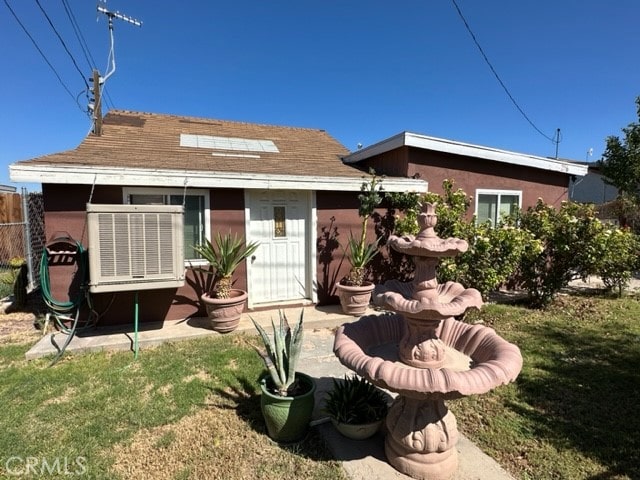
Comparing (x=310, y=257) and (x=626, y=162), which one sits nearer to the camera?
(x=310, y=257)

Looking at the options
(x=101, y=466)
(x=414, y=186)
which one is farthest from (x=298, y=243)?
(x=101, y=466)

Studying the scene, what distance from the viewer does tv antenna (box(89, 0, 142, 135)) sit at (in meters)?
6.89

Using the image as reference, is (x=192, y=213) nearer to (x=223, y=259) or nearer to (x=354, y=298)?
(x=223, y=259)

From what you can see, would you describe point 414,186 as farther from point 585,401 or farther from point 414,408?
point 414,408

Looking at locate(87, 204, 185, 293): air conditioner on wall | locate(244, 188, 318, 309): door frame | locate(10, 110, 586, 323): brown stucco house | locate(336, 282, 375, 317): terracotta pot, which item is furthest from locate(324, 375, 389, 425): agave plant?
locate(244, 188, 318, 309): door frame

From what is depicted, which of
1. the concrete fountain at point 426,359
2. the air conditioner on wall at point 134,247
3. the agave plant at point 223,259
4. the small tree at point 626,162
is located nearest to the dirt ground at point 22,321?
the air conditioner on wall at point 134,247

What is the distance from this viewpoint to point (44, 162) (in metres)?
4.65

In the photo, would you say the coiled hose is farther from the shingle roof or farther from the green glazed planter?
the green glazed planter

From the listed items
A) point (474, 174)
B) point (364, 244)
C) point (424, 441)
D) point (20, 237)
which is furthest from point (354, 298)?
point (20, 237)

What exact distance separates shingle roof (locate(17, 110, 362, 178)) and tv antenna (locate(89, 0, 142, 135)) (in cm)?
31

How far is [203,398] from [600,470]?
341 centimetres

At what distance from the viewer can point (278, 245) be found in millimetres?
6320

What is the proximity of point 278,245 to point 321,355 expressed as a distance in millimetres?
2420

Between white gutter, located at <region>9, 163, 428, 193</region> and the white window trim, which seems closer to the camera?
white gutter, located at <region>9, 163, 428, 193</region>
